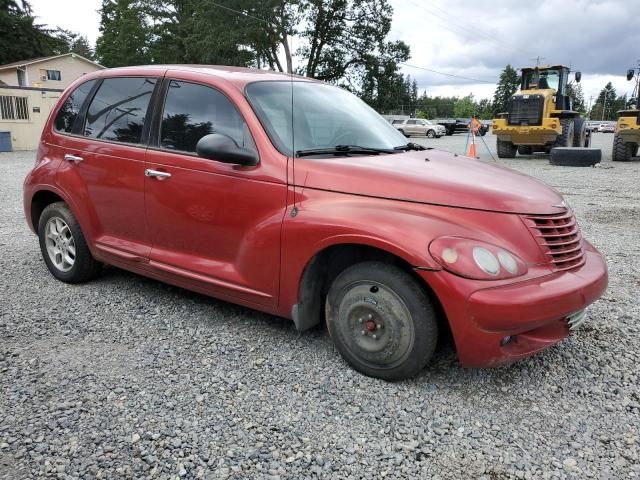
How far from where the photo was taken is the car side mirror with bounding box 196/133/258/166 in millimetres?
3137

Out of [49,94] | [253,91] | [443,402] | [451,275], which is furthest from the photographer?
[49,94]

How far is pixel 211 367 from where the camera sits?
3172mm

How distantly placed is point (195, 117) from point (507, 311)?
2.41 metres

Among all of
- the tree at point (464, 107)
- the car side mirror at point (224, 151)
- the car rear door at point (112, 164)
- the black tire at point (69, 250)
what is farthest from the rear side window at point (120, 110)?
the tree at point (464, 107)

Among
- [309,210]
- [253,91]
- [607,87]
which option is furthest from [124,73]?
[607,87]

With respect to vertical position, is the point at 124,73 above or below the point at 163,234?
above

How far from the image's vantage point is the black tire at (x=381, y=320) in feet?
9.14

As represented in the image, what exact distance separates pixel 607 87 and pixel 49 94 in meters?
132

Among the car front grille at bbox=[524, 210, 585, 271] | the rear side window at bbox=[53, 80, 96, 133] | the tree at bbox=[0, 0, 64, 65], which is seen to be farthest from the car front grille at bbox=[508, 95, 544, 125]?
the tree at bbox=[0, 0, 64, 65]

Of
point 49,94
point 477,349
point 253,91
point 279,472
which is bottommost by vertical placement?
point 279,472

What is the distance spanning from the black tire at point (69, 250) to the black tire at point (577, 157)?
14157 mm

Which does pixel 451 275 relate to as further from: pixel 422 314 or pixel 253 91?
pixel 253 91

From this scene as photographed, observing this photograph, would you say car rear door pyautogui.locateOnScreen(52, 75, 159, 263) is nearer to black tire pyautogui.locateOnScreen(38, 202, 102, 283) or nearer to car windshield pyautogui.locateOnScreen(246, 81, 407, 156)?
black tire pyautogui.locateOnScreen(38, 202, 102, 283)

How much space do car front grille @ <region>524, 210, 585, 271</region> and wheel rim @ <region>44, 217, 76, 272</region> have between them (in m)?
3.58
